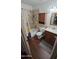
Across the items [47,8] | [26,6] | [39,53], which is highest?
[26,6]

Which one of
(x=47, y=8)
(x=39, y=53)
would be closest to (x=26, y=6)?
(x=47, y=8)

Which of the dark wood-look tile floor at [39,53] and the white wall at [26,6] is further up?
the white wall at [26,6]

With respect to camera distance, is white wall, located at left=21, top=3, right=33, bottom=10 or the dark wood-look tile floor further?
white wall, located at left=21, top=3, right=33, bottom=10

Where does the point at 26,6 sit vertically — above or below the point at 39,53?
above

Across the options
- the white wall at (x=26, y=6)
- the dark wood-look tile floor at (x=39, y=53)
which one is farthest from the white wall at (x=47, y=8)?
the dark wood-look tile floor at (x=39, y=53)

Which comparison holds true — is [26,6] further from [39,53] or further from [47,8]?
[39,53]

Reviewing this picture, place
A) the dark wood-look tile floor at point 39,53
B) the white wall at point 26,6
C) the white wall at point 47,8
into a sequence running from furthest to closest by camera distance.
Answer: the white wall at point 26,6
the white wall at point 47,8
the dark wood-look tile floor at point 39,53

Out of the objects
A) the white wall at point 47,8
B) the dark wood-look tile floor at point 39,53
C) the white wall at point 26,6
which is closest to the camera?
the dark wood-look tile floor at point 39,53

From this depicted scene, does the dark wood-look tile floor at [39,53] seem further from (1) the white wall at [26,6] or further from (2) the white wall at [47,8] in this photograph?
(1) the white wall at [26,6]

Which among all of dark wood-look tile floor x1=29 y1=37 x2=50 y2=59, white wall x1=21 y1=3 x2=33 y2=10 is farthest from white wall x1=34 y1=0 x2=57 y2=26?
dark wood-look tile floor x1=29 y1=37 x2=50 y2=59

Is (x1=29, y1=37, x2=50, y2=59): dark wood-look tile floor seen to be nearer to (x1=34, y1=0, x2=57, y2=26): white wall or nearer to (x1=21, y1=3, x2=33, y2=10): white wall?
(x1=34, y1=0, x2=57, y2=26): white wall
